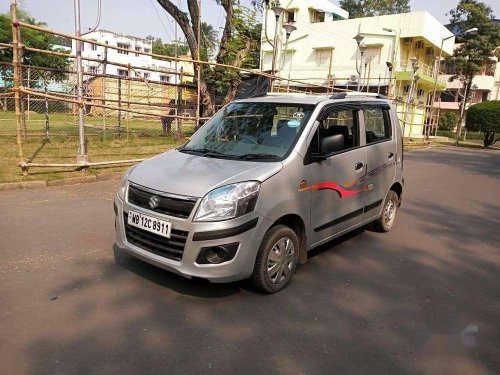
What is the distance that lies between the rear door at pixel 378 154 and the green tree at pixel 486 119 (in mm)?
25769

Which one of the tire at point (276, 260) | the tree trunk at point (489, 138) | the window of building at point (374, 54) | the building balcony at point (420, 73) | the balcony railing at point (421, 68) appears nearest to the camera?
the tire at point (276, 260)

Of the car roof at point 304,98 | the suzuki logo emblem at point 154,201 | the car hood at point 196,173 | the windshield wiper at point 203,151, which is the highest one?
the car roof at point 304,98

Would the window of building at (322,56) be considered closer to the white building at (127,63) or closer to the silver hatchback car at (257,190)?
the white building at (127,63)

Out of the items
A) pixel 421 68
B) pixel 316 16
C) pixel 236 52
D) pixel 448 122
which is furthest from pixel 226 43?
pixel 448 122

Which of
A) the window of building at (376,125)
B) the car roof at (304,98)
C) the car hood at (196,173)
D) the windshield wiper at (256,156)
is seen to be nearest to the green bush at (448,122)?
the window of building at (376,125)

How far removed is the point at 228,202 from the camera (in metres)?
3.37

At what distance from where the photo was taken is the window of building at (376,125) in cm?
506

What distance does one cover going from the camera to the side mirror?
409 cm

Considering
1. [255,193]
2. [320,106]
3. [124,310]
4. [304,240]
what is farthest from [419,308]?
[124,310]

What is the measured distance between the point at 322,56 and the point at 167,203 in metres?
36.0

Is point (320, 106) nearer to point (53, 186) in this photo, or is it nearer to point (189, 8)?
point (53, 186)

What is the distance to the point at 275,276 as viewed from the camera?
150 inches

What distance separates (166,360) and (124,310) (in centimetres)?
79

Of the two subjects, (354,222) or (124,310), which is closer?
(124,310)
